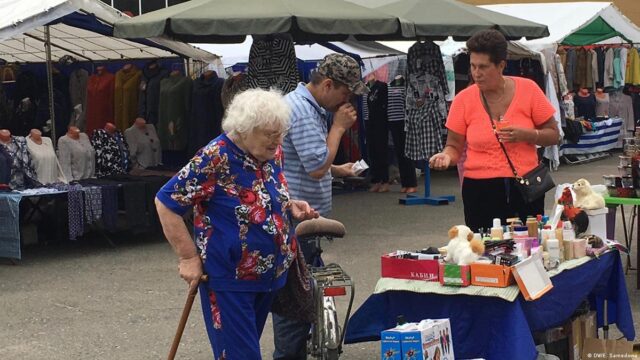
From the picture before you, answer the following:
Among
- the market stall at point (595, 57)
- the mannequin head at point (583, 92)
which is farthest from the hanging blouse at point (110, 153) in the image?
the mannequin head at point (583, 92)

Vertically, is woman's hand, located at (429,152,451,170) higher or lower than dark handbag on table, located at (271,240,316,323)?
higher

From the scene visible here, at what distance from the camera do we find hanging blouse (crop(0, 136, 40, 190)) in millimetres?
9953

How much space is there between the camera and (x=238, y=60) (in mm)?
15141

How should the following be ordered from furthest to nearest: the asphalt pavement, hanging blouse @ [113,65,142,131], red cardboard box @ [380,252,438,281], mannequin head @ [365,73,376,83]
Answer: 1. mannequin head @ [365,73,376,83]
2. hanging blouse @ [113,65,142,131]
3. the asphalt pavement
4. red cardboard box @ [380,252,438,281]

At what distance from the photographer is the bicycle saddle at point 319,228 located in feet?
17.8

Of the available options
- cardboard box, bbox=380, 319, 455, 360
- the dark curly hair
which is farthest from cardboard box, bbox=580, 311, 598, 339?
the dark curly hair

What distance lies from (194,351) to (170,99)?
626 centimetres

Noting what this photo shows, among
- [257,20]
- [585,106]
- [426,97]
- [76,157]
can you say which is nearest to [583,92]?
[585,106]

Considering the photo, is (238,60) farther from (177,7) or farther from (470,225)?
(470,225)

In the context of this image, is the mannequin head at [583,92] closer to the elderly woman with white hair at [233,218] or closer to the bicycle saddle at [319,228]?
the bicycle saddle at [319,228]

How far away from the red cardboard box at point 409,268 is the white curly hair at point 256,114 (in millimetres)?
911

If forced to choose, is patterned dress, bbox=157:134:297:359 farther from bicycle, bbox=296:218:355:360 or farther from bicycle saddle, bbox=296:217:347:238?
bicycle saddle, bbox=296:217:347:238

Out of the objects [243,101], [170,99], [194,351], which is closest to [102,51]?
[170,99]

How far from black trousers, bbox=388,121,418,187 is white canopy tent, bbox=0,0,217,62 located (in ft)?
10.4
